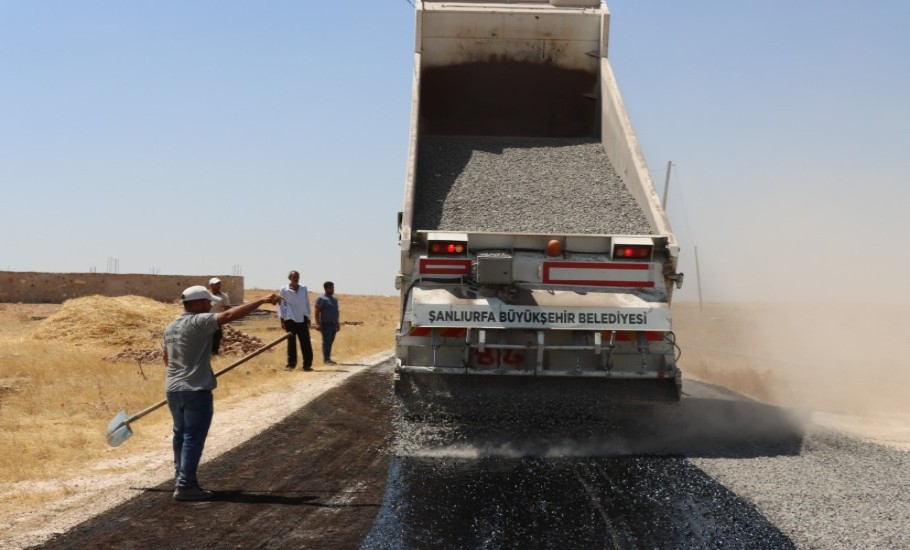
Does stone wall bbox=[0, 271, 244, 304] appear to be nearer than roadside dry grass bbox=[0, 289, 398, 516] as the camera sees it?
No

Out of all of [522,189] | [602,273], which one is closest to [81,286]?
[522,189]

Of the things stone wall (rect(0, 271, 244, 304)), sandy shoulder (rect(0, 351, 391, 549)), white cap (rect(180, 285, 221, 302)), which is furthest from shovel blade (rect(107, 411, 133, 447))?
stone wall (rect(0, 271, 244, 304))

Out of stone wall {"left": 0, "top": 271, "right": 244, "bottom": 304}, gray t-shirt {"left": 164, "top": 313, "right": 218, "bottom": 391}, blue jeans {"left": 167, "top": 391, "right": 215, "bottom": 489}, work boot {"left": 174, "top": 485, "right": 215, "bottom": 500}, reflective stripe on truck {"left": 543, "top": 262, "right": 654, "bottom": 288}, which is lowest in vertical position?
stone wall {"left": 0, "top": 271, "right": 244, "bottom": 304}

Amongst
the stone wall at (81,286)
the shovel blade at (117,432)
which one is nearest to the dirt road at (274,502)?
the shovel blade at (117,432)

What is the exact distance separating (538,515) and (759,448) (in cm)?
302

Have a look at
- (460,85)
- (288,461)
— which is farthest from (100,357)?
(288,461)

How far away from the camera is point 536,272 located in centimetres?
707

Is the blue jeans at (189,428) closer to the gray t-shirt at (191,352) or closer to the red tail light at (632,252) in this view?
the gray t-shirt at (191,352)

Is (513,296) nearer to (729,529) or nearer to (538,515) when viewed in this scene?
(538,515)

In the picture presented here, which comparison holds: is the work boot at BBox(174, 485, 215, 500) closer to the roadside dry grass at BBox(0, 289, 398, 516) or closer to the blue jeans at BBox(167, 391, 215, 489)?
the blue jeans at BBox(167, 391, 215, 489)

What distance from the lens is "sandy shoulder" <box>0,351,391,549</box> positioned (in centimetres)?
529

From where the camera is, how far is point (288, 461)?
283 inches

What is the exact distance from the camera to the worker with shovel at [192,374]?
19.6 ft

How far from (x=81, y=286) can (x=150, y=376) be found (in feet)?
91.7
